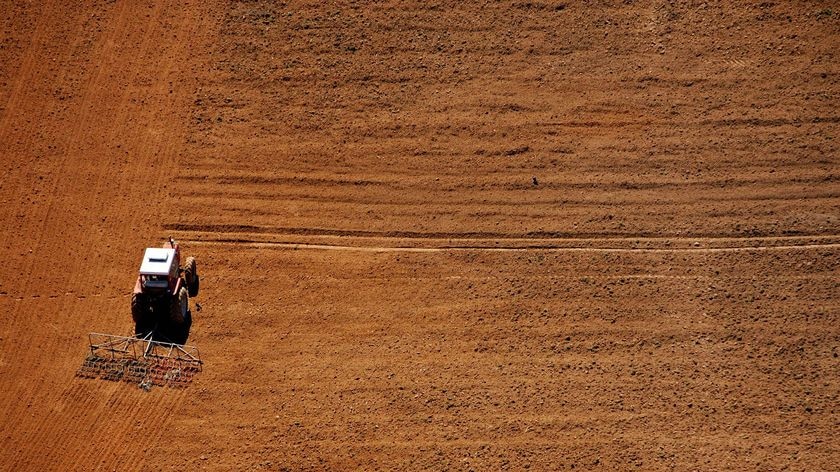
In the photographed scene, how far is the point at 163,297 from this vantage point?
20422 mm

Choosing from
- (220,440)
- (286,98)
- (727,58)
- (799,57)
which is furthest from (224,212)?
(799,57)

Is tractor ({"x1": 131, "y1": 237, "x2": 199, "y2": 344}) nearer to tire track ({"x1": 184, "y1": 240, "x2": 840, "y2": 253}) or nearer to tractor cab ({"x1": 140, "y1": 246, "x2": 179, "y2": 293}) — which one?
tractor cab ({"x1": 140, "y1": 246, "x2": 179, "y2": 293})

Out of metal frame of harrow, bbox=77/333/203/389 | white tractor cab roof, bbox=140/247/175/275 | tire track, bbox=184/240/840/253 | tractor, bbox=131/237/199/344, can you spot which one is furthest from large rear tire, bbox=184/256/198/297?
metal frame of harrow, bbox=77/333/203/389

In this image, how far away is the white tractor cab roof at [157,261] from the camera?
1997cm

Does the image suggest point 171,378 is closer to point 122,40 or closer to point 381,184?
point 381,184

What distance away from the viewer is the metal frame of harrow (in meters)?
20.2

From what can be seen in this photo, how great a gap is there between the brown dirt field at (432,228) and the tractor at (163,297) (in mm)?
654

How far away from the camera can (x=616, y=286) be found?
70.5ft

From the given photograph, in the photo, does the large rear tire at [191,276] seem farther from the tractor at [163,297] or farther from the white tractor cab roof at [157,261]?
the white tractor cab roof at [157,261]

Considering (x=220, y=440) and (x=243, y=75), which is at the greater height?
(x=243, y=75)

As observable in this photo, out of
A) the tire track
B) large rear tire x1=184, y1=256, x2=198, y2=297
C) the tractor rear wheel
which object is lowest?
the tire track

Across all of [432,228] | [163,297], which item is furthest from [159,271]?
[432,228]

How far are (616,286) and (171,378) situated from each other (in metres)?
10.6

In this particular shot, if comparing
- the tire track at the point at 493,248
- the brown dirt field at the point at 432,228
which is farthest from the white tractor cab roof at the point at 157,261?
the tire track at the point at 493,248
